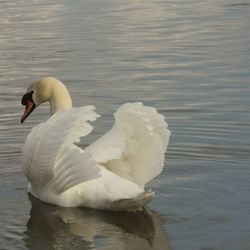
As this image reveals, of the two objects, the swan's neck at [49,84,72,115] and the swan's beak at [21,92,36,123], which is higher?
the swan's neck at [49,84,72,115]

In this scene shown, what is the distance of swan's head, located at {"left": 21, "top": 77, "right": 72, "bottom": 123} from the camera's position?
362 inches

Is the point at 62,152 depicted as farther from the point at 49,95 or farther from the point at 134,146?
the point at 49,95

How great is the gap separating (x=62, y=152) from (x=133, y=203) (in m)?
0.70

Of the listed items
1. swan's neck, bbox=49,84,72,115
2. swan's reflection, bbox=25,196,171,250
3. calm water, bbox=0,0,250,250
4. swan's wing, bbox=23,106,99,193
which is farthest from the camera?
swan's neck, bbox=49,84,72,115

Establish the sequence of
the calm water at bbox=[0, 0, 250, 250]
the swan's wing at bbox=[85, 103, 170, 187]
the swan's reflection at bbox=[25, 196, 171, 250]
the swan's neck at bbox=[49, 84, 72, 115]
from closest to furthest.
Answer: the swan's reflection at bbox=[25, 196, 171, 250] → the calm water at bbox=[0, 0, 250, 250] → the swan's wing at bbox=[85, 103, 170, 187] → the swan's neck at bbox=[49, 84, 72, 115]

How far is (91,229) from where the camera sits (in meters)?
7.60

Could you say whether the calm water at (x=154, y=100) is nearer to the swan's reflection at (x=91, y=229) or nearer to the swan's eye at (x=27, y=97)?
the swan's reflection at (x=91, y=229)

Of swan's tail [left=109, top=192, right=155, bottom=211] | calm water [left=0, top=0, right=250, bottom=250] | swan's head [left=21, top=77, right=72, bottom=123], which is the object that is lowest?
calm water [left=0, top=0, right=250, bottom=250]

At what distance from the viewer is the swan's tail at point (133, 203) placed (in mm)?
7500

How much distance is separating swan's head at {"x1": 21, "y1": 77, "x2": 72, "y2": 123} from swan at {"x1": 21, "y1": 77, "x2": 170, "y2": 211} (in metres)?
1.11

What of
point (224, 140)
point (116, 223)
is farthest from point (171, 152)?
point (116, 223)

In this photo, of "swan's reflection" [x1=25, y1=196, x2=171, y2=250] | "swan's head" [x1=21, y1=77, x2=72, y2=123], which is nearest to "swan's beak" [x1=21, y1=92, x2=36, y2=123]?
"swan's head" [x1=21, y1=77, x2=72, y2=123]

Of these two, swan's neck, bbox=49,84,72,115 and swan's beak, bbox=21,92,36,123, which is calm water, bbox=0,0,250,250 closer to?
swan's beak, bbox=21,92,36,123

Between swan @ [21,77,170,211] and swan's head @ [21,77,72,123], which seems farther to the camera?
swan's head @ [21,77,72,123]
